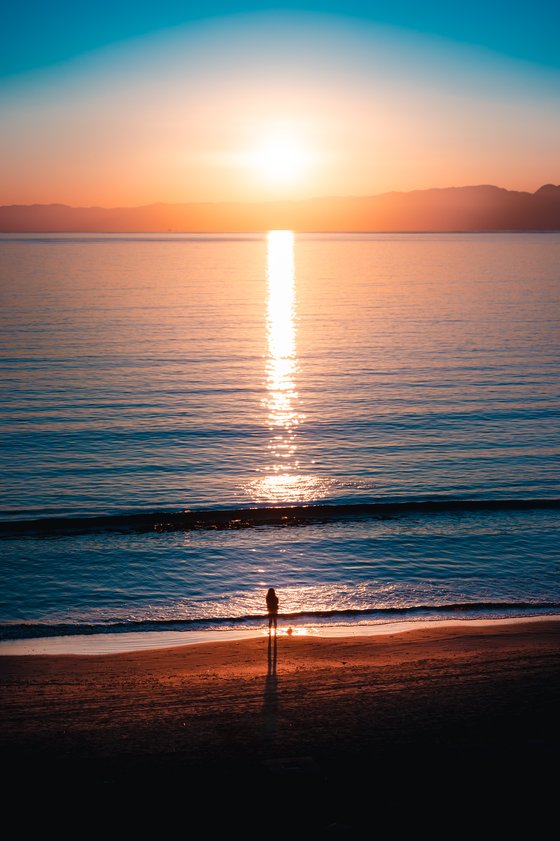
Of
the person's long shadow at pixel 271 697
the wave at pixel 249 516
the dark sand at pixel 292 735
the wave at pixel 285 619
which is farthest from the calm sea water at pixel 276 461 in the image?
the dark sand at pixel 292 735

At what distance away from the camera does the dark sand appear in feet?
38.3

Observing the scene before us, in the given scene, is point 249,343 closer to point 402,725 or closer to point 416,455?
point 416,455

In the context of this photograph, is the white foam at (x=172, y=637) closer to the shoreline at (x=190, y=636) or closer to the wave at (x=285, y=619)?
the shoreline at (x=190, y=636)

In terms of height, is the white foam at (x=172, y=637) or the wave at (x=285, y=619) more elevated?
the wave at (x=285, y=619)

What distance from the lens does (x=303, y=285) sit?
146m

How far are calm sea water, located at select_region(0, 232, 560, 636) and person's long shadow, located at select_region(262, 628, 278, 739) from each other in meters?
2.79

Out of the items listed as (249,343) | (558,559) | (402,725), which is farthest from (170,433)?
(249,343)

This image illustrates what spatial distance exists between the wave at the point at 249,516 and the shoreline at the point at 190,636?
801 centimetres

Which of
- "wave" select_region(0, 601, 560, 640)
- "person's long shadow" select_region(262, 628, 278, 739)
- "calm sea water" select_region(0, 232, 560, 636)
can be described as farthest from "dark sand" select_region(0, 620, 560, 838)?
"calm sea water" select_region(0, 232, 560, 636)

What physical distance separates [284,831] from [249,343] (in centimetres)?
5994

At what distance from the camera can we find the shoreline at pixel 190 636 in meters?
18.4

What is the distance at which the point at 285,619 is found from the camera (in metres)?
20.3

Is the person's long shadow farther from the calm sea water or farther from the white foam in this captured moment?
the calm sea water

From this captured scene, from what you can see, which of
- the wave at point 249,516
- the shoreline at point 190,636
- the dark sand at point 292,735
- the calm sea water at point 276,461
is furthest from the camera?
the wave at point 249,516
